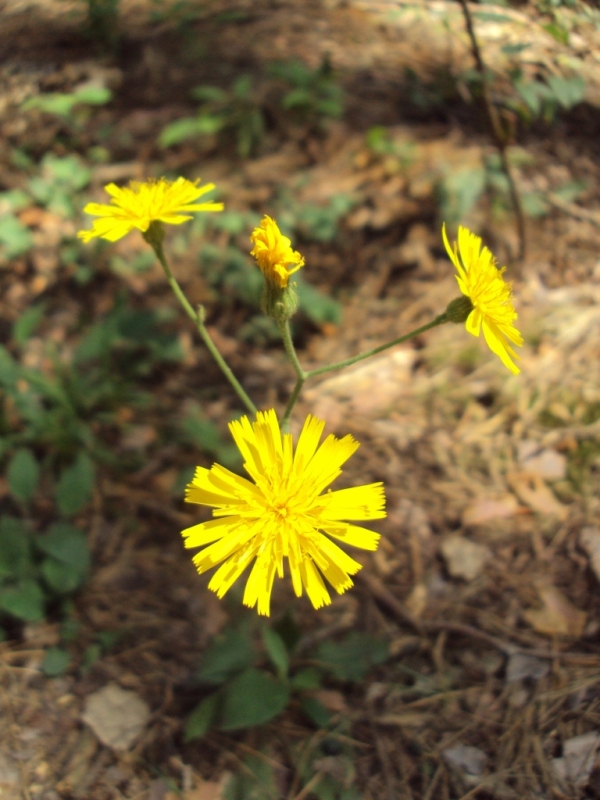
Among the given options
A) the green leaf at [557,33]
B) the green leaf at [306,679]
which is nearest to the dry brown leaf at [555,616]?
the green leaf at [306,679]

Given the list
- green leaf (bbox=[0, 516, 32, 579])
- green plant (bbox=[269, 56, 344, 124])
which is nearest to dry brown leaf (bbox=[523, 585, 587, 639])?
green leaf (bbox=[0, 516, 32, 579])

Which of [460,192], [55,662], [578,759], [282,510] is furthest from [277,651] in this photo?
[460,192]

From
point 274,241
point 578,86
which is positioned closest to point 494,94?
point 578,86

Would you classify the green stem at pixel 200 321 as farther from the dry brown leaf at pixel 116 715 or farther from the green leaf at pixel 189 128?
the green leaf at pixel 189 128

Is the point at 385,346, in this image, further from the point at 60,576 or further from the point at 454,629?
the point at 60,576

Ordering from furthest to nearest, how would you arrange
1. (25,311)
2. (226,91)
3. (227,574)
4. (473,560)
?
(226,91), (25,311), (473,560), (227,574)

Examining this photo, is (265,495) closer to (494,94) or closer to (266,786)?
(266,786)
